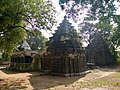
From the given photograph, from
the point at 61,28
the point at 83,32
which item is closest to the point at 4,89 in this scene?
the point at 61,28

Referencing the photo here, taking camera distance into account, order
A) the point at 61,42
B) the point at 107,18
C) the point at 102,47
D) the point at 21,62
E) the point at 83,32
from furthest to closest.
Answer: the point at 83,32
the point at 102,47
the point at 21,62
the point at 61,42
the point at 107,18

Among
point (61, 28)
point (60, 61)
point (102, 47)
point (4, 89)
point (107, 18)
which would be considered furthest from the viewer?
point (102, 47)

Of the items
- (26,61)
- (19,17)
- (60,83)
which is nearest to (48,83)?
(60,83)

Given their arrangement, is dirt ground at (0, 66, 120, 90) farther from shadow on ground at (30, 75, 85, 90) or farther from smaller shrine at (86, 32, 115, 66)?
smaller shrine at (86, 32, 115, 66)

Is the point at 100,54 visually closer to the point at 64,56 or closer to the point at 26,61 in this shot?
the point at 26,61

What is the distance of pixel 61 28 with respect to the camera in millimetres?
22281

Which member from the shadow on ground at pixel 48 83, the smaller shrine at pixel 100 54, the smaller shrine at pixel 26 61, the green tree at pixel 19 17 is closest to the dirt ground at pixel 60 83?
the shadow on ground at pixel 48 83

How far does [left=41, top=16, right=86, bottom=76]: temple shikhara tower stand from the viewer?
62.4 ft

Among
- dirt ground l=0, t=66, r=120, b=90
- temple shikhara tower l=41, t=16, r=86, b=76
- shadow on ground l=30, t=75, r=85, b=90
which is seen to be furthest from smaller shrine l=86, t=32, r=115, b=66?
shadow on ground l=30, t=75, r=85, b=90

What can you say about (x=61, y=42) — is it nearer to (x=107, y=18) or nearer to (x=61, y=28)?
(x=61, y=28)

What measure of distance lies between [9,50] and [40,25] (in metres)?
5.79

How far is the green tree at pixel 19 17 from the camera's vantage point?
14.7m

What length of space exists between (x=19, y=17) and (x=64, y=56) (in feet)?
23.0

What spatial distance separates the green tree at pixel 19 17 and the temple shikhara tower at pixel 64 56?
13.7 ft
